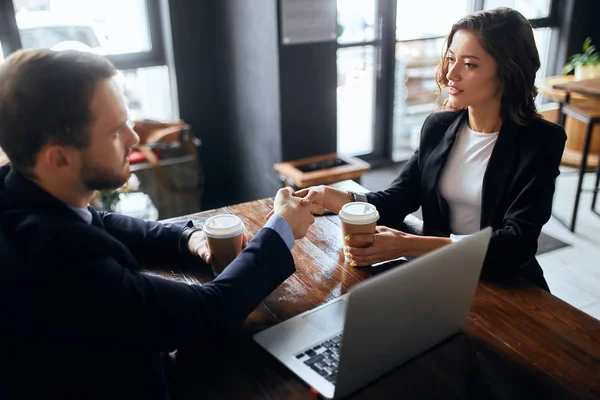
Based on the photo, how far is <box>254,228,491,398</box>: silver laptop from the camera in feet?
2.66

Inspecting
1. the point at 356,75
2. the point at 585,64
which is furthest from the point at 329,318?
the point at 585,64

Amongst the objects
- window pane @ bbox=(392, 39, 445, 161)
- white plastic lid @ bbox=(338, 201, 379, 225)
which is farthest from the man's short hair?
window pane @ bbox=(392, 39, 445, 161)

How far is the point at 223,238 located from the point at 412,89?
2.95 metres

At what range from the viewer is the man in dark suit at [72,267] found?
831 millimetres

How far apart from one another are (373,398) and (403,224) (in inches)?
28.1

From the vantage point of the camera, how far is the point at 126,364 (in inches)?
36.2

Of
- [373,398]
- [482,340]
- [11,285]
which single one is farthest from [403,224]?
[11,285]

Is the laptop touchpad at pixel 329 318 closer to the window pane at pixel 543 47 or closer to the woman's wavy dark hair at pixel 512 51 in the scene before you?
the woman's wavy dark hair at pixel 512 51

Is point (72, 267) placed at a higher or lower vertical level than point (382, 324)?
higher

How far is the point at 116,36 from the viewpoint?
2.96m

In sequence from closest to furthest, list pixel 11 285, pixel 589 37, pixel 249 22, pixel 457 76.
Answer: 1. pixel 11 285
2. pixel 457 76
3. pixel 249 22
4. pixel 589 37

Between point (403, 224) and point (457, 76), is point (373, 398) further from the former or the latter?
point (457, 76)

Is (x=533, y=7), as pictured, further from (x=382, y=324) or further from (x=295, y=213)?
(x=382, y=324)

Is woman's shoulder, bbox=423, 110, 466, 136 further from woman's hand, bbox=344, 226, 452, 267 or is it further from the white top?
woman's hand, bbox=344, 226, 452, 267
